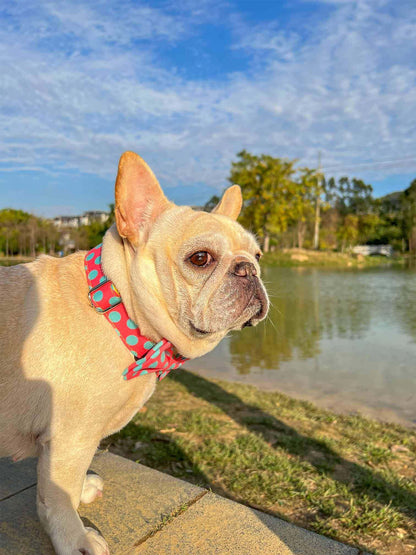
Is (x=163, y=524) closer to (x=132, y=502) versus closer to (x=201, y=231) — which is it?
(x=132, y=502)

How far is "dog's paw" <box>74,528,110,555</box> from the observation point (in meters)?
2.10

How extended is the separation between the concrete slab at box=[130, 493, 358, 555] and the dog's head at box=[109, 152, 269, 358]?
967mm

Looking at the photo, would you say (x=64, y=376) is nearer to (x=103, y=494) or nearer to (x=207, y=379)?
(x=103, y=494)

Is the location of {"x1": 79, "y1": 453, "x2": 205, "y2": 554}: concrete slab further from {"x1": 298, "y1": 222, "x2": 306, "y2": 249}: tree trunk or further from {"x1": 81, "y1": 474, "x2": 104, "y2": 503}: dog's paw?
{"x1": 298, "y1": 222, "x2": 306, "y2": 249}: tree trunk

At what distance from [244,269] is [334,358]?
25.1 ft

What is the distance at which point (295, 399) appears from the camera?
6.62m

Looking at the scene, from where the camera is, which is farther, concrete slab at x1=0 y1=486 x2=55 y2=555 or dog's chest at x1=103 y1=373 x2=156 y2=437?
dog's chest at x1=103 y1=373 x2=156 y2=437

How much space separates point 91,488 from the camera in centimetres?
267

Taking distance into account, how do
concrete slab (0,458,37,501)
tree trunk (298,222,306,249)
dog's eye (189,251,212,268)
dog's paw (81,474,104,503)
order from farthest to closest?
tree trunk (298,222,306,249), concrete slab (0,458,37,501), dog's paw (81,474,104,503), dog's eye (189,251,212,268)

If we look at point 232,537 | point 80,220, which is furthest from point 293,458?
point 80,220

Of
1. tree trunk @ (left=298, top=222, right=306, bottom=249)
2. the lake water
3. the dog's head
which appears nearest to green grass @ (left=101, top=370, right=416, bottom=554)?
the lake water

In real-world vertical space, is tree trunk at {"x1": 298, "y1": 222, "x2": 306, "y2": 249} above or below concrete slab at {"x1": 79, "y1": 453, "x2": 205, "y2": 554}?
above

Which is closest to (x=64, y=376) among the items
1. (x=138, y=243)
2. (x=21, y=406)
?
(x=21, y=406)

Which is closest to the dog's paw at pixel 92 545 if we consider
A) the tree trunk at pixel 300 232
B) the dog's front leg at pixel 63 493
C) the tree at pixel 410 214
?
the dog's front leg at pixel 63 493
